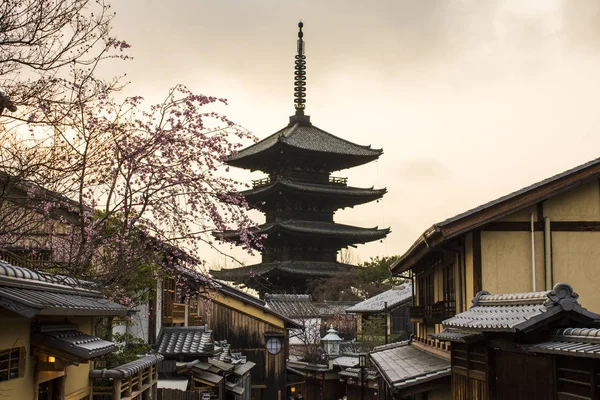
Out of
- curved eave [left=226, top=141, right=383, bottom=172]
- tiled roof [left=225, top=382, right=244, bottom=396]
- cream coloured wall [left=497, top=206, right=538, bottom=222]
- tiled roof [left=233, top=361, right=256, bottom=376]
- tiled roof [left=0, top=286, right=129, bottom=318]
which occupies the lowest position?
tiled roof [left=225, top=382, right=244, bottom=396]

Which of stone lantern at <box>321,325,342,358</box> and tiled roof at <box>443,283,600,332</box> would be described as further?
stone lantern at <box>321,325,342,358</box>

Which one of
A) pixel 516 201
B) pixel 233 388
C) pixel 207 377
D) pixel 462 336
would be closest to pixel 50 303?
pixel 462 336

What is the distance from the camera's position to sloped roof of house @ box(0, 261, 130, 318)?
6.89 meters

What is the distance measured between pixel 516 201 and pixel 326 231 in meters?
39.4

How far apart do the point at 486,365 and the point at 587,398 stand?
10.9 feet

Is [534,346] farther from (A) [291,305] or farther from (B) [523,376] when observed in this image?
(A) [291,305]

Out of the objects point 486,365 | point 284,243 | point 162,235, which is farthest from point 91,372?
point 284,243

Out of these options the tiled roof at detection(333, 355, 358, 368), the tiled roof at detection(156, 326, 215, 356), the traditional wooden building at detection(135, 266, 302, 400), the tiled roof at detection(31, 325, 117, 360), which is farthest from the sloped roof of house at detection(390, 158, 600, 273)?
the tiled roof at detection(333, 355, 358, 368)

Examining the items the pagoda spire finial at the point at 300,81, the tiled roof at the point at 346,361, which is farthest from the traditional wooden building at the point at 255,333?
the pagoda spire finial at the point at 300,81

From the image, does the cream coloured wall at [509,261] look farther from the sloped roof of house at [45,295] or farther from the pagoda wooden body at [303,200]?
the pagoda wooden body at [303,200]

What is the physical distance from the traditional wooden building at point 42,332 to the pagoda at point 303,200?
4206cm

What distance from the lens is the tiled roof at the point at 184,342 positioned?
2212cm

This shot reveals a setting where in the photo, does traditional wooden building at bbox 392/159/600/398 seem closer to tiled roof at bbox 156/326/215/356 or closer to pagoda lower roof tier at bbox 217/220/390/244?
tiled roof at bbox 156/326/215/356

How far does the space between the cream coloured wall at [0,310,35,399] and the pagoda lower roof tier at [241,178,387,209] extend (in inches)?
1661
